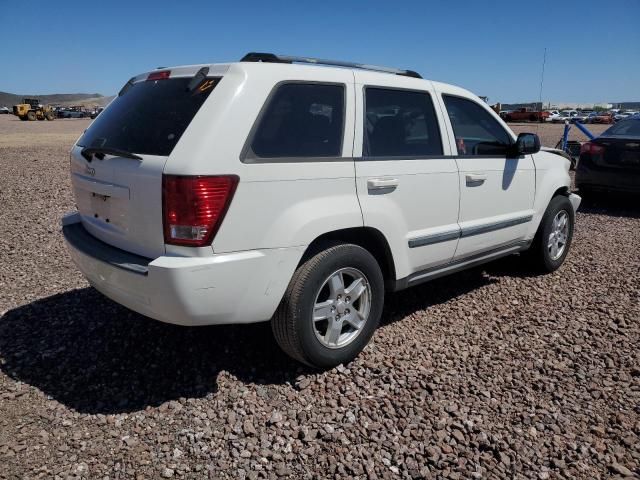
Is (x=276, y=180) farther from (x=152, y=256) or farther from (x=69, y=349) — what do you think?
(x=69, y=349)

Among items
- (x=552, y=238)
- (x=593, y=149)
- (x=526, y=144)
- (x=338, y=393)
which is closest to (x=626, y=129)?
(x=593, y=149)

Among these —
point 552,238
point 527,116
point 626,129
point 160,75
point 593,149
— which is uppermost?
point 527,116

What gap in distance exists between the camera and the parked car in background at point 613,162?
7711mm

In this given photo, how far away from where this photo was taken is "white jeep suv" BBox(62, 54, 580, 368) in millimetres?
2607

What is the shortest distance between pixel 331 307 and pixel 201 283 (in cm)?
92

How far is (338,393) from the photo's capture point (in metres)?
3.05

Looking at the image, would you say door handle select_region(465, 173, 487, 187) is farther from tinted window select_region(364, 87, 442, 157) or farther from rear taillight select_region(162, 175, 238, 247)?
rear taillight select_region(162, 175, 238, 247)

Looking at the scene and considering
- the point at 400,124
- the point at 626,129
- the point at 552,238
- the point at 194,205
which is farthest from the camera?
the point at 626,129

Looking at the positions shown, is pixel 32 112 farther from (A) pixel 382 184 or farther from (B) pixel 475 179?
(A) pixel 382 184

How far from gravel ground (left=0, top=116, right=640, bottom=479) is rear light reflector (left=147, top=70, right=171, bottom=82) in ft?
5.86

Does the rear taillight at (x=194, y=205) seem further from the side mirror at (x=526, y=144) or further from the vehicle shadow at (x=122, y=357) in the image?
the side mirror at (x=526, y=144)

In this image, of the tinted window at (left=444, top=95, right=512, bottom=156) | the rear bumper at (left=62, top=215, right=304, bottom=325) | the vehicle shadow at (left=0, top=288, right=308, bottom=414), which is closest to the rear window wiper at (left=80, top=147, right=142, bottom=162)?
the rear bumper at (left=62, top=215, right=304, bottom=325)

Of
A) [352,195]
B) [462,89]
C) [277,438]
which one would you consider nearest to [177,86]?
[352,195]

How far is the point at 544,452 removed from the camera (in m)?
2.54
